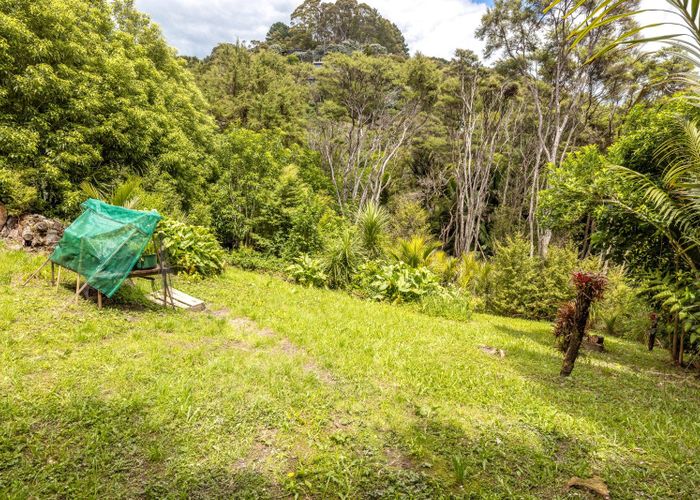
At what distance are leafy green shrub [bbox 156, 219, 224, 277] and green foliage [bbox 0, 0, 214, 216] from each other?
2.70 metres

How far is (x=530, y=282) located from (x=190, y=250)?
366 inches

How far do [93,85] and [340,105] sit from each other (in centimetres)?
1142

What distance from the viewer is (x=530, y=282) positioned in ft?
35.8

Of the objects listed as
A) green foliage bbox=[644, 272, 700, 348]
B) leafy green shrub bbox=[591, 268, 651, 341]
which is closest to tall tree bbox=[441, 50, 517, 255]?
leafy green shrub bbox=[591, 268, 651, 341]

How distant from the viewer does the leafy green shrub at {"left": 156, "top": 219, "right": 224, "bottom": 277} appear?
27.1 ft

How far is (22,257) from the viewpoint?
6.88m

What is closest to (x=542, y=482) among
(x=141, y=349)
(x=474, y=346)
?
(x=474, y=346)

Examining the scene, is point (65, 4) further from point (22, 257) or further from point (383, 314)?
point (383, 314)

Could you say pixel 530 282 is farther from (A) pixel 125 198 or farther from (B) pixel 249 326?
(A) pixel 125 198

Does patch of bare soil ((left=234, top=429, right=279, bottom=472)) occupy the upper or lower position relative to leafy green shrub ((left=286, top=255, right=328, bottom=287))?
lower

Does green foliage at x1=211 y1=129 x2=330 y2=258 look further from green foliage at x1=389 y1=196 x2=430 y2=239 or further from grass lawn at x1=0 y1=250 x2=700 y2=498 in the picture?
green foliage at x1=389 y1=196 x2=430 y2=239

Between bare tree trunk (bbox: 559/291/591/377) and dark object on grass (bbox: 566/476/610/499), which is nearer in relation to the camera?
dark object on grass (bbox: 566/476/610/499)

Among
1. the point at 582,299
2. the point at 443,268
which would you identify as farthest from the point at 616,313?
the point at 582,299

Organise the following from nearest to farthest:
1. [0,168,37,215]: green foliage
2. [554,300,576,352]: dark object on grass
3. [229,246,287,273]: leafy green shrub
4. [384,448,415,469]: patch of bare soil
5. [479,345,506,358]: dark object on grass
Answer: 1. [384,448,415,469]: patch of bare soil
2. [554,300,576,352]: dark object on grass
3. [479,345,506,358]: dark object on grass
4. [0,168,37,215]: green foliage
5. [229,246,287,273]: leafy green shrub
